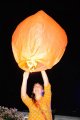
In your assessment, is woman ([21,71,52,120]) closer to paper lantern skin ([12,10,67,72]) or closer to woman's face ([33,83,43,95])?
woman's face ([33,83,43,95])

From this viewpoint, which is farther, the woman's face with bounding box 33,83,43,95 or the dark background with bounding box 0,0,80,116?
the dark background with bounding box 0,0,80,116

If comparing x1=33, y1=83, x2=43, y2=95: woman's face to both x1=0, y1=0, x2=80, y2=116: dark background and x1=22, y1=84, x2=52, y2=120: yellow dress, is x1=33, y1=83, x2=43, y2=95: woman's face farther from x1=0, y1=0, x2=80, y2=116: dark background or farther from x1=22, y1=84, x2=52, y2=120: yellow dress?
x1=0, y1=0, x2=80, y2=116: dark background

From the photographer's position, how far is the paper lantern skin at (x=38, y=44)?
365 cm

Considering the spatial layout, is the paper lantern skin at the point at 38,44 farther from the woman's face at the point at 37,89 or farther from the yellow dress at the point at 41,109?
the yellow dress at the point at 41,109

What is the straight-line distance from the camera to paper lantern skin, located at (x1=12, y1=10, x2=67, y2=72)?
12.0 ft

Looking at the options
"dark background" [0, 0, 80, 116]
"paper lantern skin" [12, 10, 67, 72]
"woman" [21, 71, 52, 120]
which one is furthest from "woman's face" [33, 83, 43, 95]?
"dark background" [0, 0, 80, 116]

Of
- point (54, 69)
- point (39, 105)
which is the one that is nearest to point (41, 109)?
point (39, 105)

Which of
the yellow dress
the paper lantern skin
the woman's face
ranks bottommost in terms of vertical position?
the yellow dress

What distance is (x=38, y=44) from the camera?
3.66 m

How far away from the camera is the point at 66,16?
22.2 feet

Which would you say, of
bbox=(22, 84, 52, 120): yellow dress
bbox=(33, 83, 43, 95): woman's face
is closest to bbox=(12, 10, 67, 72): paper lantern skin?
bbox=(33, 83, 43, 95): woman's face

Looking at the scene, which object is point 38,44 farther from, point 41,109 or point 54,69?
point 54,69

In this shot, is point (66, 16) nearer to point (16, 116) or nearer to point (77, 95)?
point (77, 95)

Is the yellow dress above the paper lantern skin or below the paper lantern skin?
below
